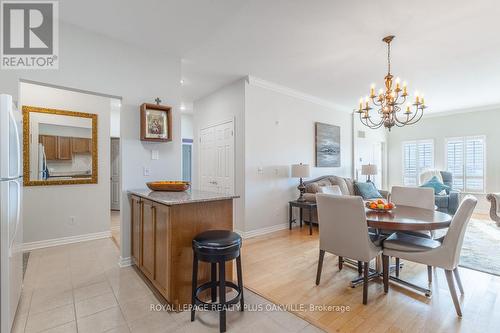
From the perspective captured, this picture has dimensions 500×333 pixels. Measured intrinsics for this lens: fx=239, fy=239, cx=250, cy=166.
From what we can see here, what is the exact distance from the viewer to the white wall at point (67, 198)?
3527mm

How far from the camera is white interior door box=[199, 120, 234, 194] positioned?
447cm

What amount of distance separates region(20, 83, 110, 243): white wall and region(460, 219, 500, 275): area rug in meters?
5.38

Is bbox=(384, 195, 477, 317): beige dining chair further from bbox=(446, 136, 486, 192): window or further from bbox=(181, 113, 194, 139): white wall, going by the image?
bbox=(181, 113, 194, 139): white wall

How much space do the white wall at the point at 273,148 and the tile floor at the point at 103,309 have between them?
6.91ft

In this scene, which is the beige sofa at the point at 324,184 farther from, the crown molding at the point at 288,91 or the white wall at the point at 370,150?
the crown molding at the point at 288,91

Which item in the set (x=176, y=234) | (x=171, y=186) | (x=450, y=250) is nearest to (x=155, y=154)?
(x=171, y=186)

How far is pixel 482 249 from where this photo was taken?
3.45 metres

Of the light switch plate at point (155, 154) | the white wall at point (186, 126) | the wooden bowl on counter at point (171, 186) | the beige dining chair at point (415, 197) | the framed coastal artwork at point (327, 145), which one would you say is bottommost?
the beige dining chair at point (415, 197)

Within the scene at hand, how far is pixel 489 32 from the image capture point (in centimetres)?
271

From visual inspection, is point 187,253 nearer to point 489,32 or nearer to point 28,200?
point 28,200

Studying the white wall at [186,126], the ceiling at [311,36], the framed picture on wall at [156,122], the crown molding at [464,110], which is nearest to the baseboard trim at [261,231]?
the framed picture on wall at [156,122]

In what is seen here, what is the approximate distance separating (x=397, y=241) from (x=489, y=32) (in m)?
2.62

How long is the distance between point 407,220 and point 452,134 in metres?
6.23

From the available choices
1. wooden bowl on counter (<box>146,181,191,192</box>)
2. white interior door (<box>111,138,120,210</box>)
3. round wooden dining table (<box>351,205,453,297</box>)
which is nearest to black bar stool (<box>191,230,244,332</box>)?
wooden bowl on counter (<box>146,181,191,192</box>)
